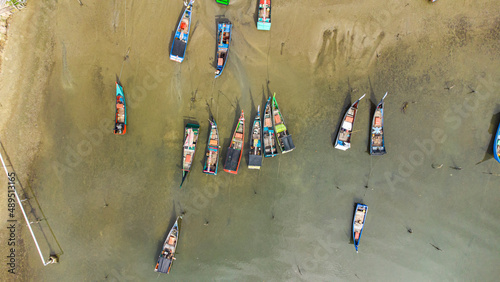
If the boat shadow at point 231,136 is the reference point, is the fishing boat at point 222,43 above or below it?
above

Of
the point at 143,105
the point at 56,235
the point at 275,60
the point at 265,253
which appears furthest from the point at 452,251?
the point at 56,235

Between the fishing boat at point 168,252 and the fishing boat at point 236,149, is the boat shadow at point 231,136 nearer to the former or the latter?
the fishing boat at point 236,149

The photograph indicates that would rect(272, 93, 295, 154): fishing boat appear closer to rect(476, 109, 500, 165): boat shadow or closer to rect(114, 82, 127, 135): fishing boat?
rect(114, 82, 127, 135): fishing boat

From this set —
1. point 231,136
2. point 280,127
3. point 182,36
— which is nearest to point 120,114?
point 182,36

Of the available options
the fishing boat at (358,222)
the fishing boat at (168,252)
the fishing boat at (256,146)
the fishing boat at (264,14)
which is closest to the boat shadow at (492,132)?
the fishing boat at (358,222)

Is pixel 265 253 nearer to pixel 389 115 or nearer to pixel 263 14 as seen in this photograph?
pixel 389 115

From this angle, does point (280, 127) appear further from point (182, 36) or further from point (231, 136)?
point (182, 36)

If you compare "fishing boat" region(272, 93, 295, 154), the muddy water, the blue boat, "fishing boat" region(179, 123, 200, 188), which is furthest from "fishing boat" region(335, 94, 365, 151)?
"fishing boat" region(179, 123, 200, 188)
